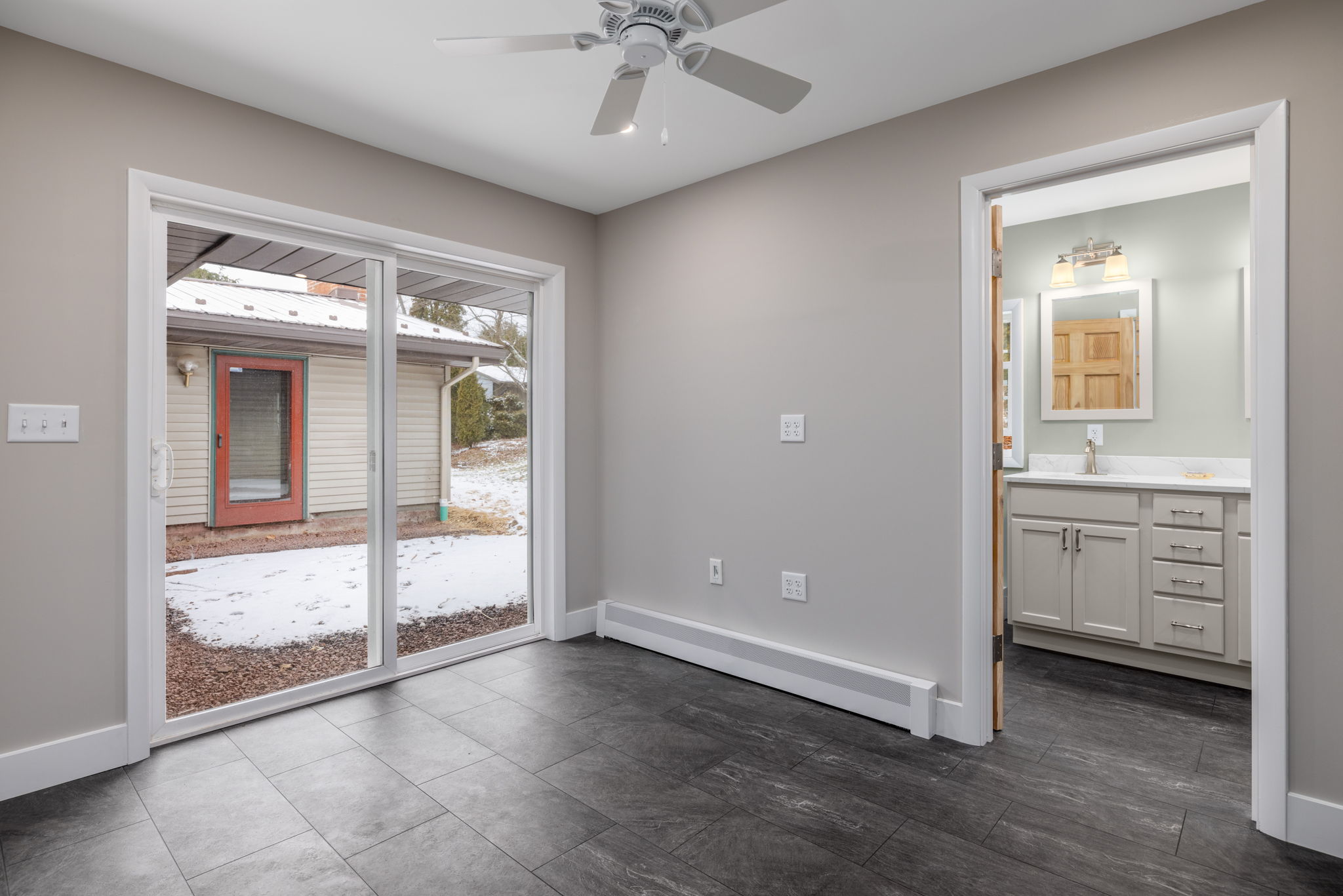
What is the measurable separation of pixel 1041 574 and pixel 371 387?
348 cm

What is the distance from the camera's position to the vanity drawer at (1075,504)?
3.25 meters

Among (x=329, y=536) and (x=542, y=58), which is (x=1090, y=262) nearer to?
(x=542, y=58)

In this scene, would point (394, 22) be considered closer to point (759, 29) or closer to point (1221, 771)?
point (759, 29)

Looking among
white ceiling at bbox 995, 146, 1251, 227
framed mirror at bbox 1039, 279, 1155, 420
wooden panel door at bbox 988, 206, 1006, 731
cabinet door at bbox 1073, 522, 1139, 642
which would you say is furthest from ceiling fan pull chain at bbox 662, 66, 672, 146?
cabinet door at bbox 1073, 522, 1139, 642

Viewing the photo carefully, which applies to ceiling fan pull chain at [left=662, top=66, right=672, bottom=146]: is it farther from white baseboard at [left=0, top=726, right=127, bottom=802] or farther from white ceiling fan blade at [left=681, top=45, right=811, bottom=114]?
white baseboard at [left=0, top=726, right=127, bottom=802]

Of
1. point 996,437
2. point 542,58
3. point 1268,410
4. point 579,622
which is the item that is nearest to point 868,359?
point 996,437

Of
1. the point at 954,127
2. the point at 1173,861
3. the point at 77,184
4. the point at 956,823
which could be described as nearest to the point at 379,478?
the point at 77,184

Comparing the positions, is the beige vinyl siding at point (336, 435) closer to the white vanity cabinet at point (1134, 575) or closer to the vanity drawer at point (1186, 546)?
the white vanity cabinet at point (1134, 575)

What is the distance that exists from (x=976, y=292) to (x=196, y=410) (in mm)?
3022

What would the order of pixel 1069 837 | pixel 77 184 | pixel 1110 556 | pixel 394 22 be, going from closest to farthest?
pixel 1069 837
pixel 394 22
pixel 77 184
pixel 1110 556

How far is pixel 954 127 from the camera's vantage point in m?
2.53

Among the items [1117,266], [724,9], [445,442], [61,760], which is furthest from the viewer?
[1117,266]

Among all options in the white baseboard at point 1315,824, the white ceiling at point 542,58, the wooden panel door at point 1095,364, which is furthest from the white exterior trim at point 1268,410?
the wooden panel door at point 1095,364

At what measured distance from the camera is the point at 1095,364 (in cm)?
380
